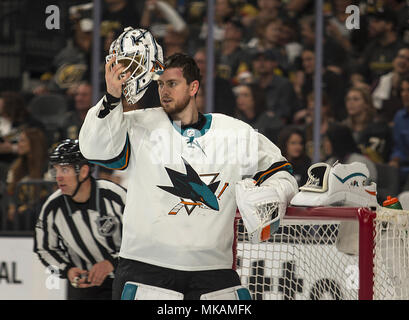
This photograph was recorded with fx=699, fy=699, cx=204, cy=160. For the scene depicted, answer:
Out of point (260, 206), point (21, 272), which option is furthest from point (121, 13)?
point (260, 206)

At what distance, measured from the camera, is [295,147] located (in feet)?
12.0

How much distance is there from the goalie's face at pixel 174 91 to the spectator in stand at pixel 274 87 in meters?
1.86

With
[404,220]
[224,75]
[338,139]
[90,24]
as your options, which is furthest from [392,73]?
[404,220]

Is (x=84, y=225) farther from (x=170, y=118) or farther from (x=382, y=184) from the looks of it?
(x=382, y=184)

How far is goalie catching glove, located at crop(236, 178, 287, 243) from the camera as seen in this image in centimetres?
188

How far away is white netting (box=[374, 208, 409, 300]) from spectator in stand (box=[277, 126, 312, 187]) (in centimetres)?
128

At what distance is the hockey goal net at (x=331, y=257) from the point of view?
191cm

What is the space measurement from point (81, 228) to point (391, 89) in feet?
6.23

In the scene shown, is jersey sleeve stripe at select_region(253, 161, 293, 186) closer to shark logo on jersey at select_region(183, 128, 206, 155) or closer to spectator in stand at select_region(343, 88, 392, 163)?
shark logo on jersey at select_region(183, 128, 206, 155)

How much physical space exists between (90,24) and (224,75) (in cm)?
82

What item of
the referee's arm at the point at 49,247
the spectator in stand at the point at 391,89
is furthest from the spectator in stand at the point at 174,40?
the referee's arm at the point at 49,247

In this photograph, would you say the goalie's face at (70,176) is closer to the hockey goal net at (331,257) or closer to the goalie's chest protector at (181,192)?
the hockey goal net at (331,257)

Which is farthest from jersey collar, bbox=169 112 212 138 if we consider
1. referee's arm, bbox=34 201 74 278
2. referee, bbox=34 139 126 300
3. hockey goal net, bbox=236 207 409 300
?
referee's arm, bbox=34 201 74 278

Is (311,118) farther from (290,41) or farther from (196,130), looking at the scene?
(196,130)
